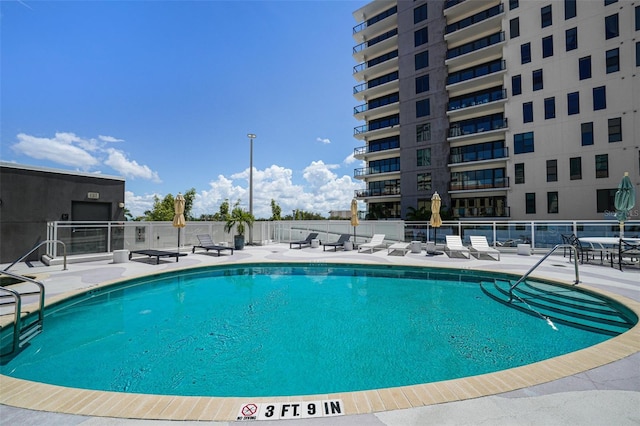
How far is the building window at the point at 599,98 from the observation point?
2159 cm

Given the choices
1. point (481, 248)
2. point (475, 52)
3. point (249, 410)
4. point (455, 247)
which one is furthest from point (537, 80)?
point (249, 410)

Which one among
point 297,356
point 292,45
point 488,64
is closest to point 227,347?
point 297,356

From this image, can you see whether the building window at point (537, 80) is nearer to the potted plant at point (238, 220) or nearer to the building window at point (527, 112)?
the building window at point (527, 112)

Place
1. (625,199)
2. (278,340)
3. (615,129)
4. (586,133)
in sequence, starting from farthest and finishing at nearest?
(586,133) < (615,129) < (625,199) < (278,340)

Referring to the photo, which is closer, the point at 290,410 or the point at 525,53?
the point at 290,410

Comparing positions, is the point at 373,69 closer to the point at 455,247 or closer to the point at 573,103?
the point at 573,103

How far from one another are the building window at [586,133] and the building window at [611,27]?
638 cm

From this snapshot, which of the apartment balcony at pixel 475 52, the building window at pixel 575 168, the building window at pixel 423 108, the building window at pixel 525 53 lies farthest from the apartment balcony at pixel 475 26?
the building window at pixel 575 168

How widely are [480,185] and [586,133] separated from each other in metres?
8.31

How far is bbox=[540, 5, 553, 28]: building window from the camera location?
23.4 meters

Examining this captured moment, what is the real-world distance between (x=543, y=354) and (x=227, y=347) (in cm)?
497

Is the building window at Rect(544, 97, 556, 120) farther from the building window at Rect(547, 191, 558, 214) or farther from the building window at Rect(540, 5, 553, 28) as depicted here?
the building window at Rect(547, 191, 558, 214)

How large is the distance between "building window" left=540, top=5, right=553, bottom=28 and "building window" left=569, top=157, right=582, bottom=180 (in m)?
11.6

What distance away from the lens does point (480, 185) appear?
88.9ft
